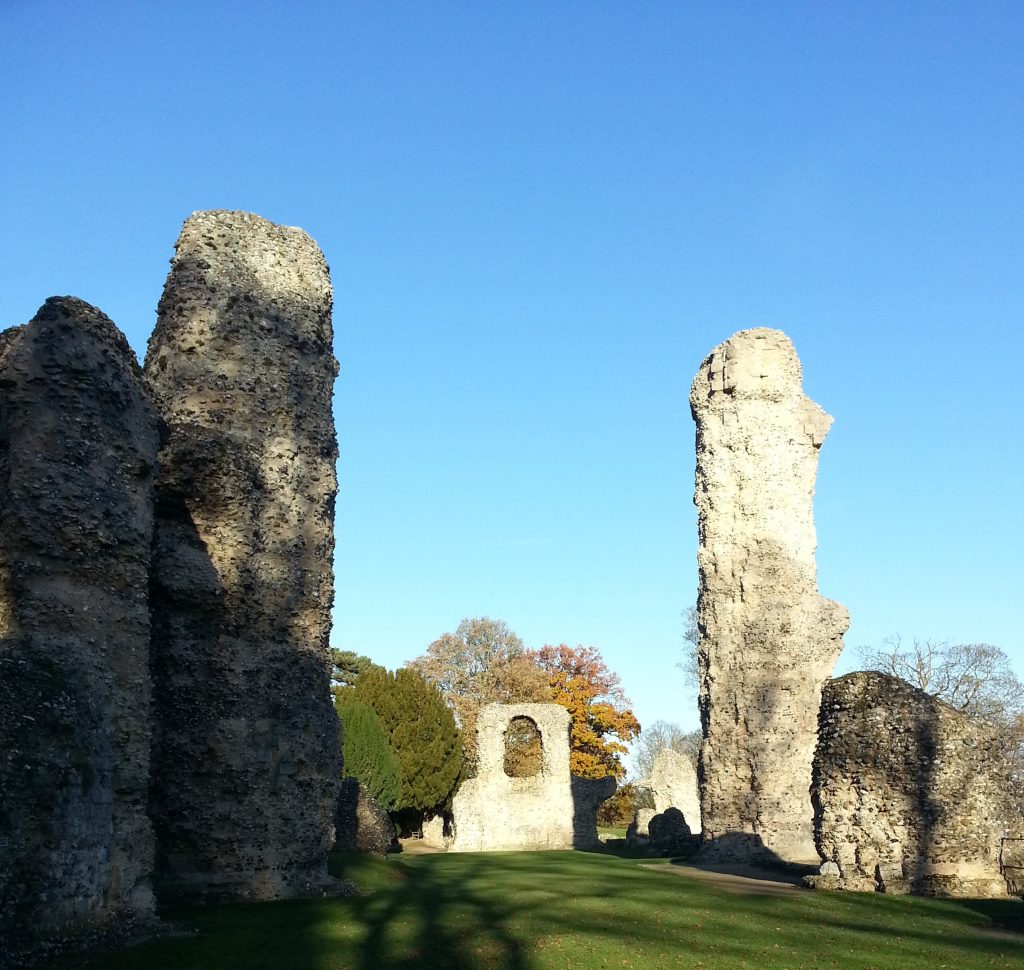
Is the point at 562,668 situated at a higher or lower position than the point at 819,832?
higher

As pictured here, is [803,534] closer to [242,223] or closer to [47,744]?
[242,223]

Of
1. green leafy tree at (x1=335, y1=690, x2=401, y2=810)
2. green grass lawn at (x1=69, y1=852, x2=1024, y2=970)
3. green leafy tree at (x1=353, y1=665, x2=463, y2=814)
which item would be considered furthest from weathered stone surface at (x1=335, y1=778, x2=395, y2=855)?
green leafy tree at (x1=353, y1=665, x2=463, y2=814)

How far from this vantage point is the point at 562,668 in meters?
57.6

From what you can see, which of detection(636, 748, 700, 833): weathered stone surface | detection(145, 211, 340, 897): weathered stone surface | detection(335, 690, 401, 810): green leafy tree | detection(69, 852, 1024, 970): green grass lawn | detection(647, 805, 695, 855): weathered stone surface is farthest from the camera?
detection(636, 748, 700, 833): weathered stone surface

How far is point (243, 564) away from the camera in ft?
48.0

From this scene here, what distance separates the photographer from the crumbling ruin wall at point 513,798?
35.6 m

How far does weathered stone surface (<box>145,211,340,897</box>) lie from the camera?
13836 millimetres

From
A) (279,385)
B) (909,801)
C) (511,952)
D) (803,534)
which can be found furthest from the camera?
(803,534)

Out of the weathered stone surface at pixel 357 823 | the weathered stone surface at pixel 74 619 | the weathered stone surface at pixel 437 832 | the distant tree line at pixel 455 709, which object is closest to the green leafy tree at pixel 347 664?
the distant tree line at pixel 455 709

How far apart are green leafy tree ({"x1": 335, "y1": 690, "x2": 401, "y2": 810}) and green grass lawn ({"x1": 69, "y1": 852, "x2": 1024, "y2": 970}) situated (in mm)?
15763

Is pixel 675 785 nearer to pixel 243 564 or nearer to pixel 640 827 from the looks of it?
pixel 640 827

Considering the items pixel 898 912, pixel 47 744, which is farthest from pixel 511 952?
pixel 898 912

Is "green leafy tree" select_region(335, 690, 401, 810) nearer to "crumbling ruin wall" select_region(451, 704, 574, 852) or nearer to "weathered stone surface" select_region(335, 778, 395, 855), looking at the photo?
"crumbling ruin wall" select_region(451, 704, 574, 852)

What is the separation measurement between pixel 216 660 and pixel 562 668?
44679 mm
